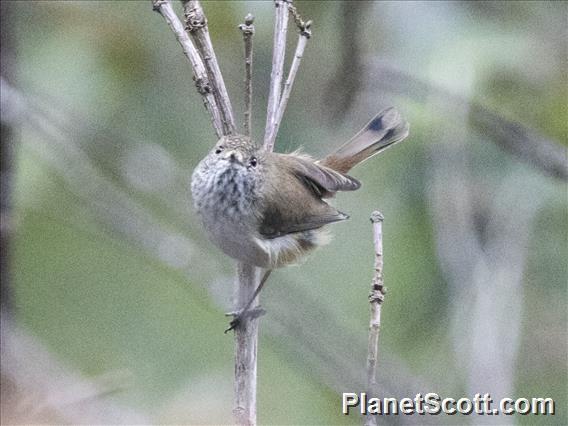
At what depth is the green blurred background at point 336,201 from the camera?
3660 mm

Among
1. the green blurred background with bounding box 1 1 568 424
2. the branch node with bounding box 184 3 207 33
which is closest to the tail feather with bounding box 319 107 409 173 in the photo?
the green blurred background with bounding box 1 1 568 424

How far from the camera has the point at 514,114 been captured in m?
4.02

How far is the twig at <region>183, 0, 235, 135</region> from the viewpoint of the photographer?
10.7ft

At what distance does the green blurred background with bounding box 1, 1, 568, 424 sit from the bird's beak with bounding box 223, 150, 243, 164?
0.22 metres

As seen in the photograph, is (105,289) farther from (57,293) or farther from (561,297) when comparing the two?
(561,297)

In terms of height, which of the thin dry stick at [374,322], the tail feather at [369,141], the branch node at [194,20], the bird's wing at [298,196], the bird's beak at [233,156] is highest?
the tail feather at [369,141]

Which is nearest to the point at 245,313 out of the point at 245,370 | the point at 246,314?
the point at 246,314

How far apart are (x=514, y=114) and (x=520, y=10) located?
2.30 ft

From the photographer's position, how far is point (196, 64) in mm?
3316

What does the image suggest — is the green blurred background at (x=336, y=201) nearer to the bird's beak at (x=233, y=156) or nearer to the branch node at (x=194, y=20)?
the bird's beak at (x=233, y=156)

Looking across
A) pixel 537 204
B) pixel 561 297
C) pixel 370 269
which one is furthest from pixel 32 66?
pixel 561 297

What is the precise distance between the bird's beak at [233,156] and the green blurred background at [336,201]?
0.71 feet

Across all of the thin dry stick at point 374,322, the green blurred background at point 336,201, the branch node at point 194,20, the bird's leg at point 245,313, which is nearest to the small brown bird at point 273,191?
the green blurred background at point 336,201

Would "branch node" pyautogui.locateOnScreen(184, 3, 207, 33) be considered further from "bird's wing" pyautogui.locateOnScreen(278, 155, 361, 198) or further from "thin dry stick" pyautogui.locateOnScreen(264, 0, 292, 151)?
"bird's wing" pyautogui.locateOnScreen(278, 155, 361, 198)
